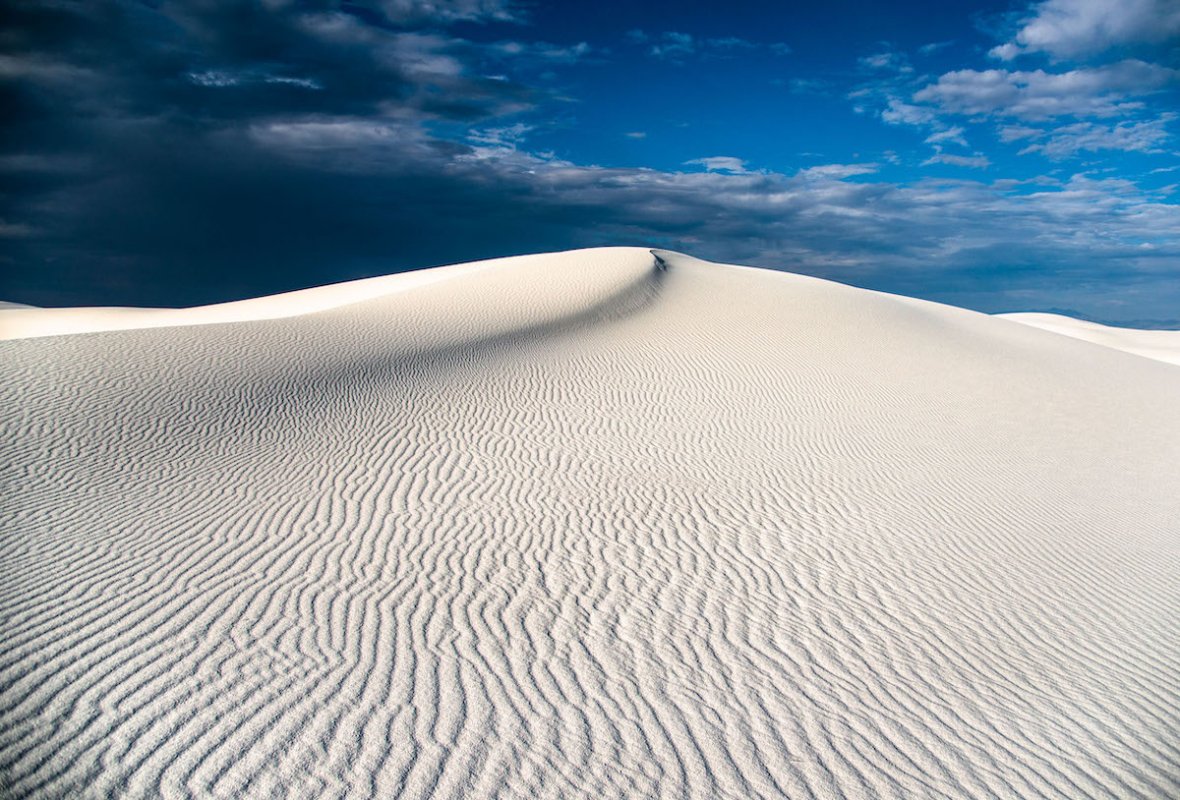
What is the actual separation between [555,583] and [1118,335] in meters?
66.2

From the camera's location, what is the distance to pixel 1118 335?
58.0 meters

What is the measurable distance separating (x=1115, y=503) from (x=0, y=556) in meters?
14.5

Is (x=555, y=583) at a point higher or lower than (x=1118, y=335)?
higher

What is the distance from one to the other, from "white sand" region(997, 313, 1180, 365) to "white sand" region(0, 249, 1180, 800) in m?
39.9

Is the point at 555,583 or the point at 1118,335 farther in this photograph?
the point at 1118,335

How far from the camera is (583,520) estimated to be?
9031 millimetres

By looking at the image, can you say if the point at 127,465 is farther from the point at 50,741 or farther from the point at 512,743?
the point at 512,743

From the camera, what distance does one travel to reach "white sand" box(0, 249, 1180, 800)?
15.2 feet

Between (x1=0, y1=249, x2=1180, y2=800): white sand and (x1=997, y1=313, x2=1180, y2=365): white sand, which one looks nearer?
(x1=0, y1=249, x2=1180, y2=800): white sand

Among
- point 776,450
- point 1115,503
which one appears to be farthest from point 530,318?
point 1115,503

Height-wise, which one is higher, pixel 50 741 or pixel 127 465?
pixel 50 741

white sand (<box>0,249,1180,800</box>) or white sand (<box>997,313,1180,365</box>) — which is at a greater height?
white sand (<box>0,249,1180,800</box>)

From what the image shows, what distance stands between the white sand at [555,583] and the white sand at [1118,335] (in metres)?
39.9

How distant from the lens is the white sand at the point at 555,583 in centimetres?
463
